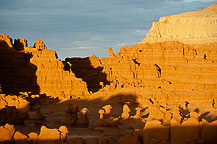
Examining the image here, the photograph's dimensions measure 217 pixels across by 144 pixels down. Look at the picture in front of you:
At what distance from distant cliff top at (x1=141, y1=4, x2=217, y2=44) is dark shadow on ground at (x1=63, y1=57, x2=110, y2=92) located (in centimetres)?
3144

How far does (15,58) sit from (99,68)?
45.6 feet

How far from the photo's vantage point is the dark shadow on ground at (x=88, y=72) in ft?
168

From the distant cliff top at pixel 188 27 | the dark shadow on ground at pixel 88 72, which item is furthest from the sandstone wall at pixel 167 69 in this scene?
the distant cliff top at pixel 188 27

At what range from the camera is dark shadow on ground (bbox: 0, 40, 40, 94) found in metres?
42.7

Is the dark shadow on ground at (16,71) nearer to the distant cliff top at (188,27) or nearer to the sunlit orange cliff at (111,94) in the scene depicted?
the sunlit orange cliff at (111,94)

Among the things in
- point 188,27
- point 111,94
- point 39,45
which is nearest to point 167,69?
point 111,94

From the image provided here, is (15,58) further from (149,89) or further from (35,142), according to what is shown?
(35,142)

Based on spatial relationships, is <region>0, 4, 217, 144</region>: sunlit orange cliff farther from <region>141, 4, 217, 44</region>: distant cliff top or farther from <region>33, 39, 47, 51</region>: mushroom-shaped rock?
<region>141, 4, 217, 44</region>: distant cliff top

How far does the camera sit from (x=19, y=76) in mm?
43625

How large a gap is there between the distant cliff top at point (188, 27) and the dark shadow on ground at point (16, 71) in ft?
144

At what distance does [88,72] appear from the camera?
5341 centimetres

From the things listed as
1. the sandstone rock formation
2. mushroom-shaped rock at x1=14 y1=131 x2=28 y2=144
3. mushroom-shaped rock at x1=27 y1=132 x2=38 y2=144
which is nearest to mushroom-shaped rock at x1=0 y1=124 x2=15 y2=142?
mushroom-shaped rock at x1=14 y1=131 x2=28 y2=144

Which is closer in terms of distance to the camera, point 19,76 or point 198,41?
point 19,76

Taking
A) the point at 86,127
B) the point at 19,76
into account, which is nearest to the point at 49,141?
the point at 86,127
